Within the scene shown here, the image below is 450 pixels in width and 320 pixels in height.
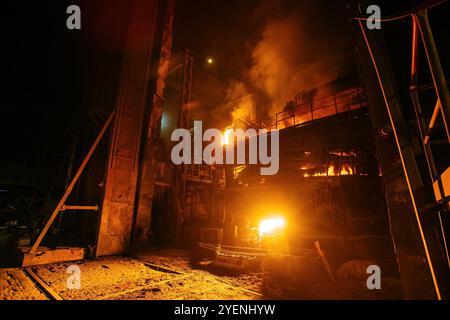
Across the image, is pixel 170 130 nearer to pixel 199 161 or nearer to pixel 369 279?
pixel 199 161

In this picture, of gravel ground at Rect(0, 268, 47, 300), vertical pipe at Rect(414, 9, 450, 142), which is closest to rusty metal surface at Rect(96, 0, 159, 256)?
gravel ground at Rect(0, 268, 47, 300)

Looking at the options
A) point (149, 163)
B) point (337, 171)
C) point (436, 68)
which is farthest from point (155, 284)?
point (337, 171)

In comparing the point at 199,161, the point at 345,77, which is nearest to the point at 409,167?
the point at 199,161

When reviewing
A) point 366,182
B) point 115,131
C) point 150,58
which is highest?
point 150,58

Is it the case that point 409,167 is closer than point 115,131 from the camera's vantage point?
Yes

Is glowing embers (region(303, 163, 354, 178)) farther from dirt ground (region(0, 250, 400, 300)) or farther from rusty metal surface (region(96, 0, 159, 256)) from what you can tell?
rusty metal surface (region(96, 0, 159, 256))

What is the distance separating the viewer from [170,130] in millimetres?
18266

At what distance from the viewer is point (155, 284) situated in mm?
4090

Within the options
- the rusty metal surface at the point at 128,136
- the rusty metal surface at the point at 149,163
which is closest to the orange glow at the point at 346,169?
the rusty metal surface at the point at 149,163

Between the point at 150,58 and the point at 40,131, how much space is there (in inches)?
239

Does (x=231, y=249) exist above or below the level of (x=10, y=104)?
below

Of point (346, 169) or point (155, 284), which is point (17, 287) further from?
point (346, 169)

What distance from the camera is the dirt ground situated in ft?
11.5

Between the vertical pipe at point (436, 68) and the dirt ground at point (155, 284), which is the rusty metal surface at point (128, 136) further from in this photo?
the vertical pipe at point (436, 68)
